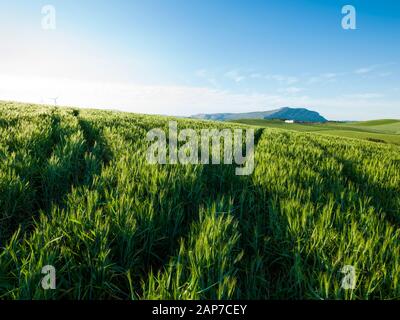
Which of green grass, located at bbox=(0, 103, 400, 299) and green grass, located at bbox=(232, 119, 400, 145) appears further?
green grass, located at bbox=(232, 119, 400, 145)

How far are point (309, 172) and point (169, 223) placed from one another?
2.55m

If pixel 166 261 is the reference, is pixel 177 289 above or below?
above

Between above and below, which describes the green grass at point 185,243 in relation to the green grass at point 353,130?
below

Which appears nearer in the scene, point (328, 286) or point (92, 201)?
point (328, 286)

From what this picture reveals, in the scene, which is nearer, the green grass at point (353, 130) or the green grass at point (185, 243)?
the green grass at point (185, 243)

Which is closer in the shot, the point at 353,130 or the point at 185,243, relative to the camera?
the point at 185,243

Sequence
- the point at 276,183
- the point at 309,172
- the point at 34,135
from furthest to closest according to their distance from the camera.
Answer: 1. the point at 34,135
2. the point at 309,172
3. the point at 276,183

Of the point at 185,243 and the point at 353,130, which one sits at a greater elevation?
the point at 353,130

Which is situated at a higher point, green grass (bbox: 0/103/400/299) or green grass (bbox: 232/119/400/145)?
green grass (bbox: 232/119/400/145)

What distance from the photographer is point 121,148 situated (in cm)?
494

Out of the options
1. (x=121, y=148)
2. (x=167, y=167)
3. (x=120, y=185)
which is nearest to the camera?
(x=120, y=185)

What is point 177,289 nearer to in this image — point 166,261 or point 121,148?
point 166,261

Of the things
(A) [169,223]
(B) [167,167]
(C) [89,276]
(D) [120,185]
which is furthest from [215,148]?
(C) [89,276]

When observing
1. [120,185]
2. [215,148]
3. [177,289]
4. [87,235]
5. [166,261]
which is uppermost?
[215,148]
